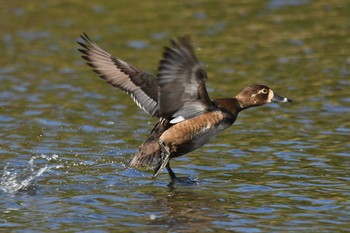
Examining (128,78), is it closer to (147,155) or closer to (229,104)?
(147,155)

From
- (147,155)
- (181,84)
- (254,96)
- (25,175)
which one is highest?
(181,84)

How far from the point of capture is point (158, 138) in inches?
336

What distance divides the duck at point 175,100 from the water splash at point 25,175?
0.95m

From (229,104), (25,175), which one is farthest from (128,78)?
(25,175)

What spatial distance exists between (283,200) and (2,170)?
2849 millimetres

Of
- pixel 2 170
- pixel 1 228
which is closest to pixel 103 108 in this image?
pixel 2 170

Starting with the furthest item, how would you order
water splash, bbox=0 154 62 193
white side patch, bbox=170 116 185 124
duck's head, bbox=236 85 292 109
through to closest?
1. duck's head, bbox=236 85 292 109
2. white side patch, bbox=170 116 185 124
3. water splash, bbox=0 154 62 193

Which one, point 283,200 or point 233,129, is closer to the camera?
point 283,200

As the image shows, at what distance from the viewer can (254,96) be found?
9.01m

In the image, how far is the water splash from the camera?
26.6 feet

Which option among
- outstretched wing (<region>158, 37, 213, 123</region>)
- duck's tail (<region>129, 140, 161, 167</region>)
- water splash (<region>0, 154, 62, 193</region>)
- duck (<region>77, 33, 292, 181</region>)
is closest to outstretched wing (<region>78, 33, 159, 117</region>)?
duck (<region>77, 33, 292, 181</region>)

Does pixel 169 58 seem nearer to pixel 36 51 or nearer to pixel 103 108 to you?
pixel 103 108

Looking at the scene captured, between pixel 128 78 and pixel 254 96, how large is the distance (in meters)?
1.27

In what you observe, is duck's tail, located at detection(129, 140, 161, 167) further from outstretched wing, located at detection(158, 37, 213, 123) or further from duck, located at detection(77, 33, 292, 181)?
outstretched wing, located at detection(158, 37, 213, 123)
